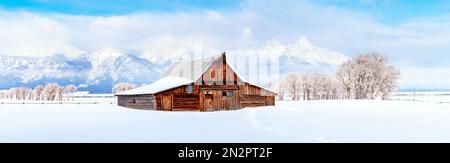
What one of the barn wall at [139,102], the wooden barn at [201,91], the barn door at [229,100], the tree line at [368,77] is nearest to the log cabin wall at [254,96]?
the wooden barn at [201,91]

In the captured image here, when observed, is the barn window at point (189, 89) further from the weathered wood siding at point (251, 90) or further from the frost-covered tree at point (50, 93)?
the frost-covered tree at point (50, 93)

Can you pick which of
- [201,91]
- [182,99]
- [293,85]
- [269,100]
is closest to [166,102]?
[182,99]

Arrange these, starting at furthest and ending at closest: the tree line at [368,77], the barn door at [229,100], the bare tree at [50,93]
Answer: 1. the bare tree at [50,93]
2. the tree line at [368,77]
3. the barn door at [229,100]

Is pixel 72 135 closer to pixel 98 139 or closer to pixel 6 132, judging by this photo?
pixel 98 139

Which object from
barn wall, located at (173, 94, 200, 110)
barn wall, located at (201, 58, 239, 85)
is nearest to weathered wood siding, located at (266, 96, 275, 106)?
barn wall, located at (201, 58, 239, 85)

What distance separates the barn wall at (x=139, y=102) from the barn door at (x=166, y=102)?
114 cm

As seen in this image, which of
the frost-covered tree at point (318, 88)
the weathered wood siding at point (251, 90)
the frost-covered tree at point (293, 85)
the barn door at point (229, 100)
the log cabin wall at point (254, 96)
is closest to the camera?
the barn door at point (229, 100)

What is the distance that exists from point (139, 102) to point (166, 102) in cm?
618

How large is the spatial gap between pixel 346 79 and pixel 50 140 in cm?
7827

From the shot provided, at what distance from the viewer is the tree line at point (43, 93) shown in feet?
418

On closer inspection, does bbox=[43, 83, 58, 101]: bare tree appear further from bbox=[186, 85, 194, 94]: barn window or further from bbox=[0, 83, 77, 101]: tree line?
bbox=[186, 85, 194, 94]: barn window

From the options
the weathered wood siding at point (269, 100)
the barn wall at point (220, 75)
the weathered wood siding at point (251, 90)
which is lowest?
the weathered wood siding at point (269, 100)

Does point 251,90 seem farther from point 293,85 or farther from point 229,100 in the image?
point 293,85
